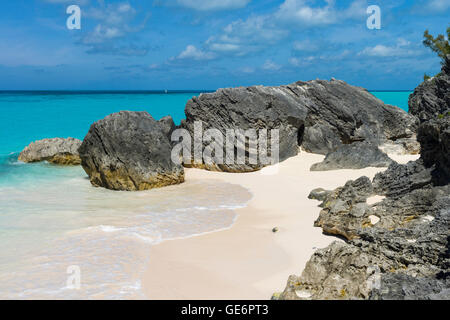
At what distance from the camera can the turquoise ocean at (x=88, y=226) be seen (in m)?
5.36

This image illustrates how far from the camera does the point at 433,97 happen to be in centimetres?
1858

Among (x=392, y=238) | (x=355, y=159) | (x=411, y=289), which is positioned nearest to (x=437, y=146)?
(x=392, y=238)

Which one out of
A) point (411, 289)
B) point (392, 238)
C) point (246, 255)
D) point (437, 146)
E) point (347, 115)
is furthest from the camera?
point (347, 115)

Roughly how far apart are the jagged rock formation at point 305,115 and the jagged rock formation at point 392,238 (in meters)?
6.00

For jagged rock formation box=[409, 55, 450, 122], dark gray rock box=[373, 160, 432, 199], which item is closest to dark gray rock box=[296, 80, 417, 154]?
jagged rock formation box=[409, 55, 450, 122]

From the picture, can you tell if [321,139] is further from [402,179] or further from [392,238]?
[392,238]

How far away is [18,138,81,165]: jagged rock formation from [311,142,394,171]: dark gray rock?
9328mm

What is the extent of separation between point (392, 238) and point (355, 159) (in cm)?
708

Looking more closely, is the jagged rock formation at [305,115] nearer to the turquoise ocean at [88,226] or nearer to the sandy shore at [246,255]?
the turquoise ocean at [88,226]

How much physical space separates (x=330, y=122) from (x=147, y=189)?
793cm

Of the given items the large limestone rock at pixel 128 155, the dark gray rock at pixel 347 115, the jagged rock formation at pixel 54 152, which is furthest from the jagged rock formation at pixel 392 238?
the jagged rock formation at pixel 54 152

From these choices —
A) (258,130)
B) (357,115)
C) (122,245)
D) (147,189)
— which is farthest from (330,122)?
(122,245)
